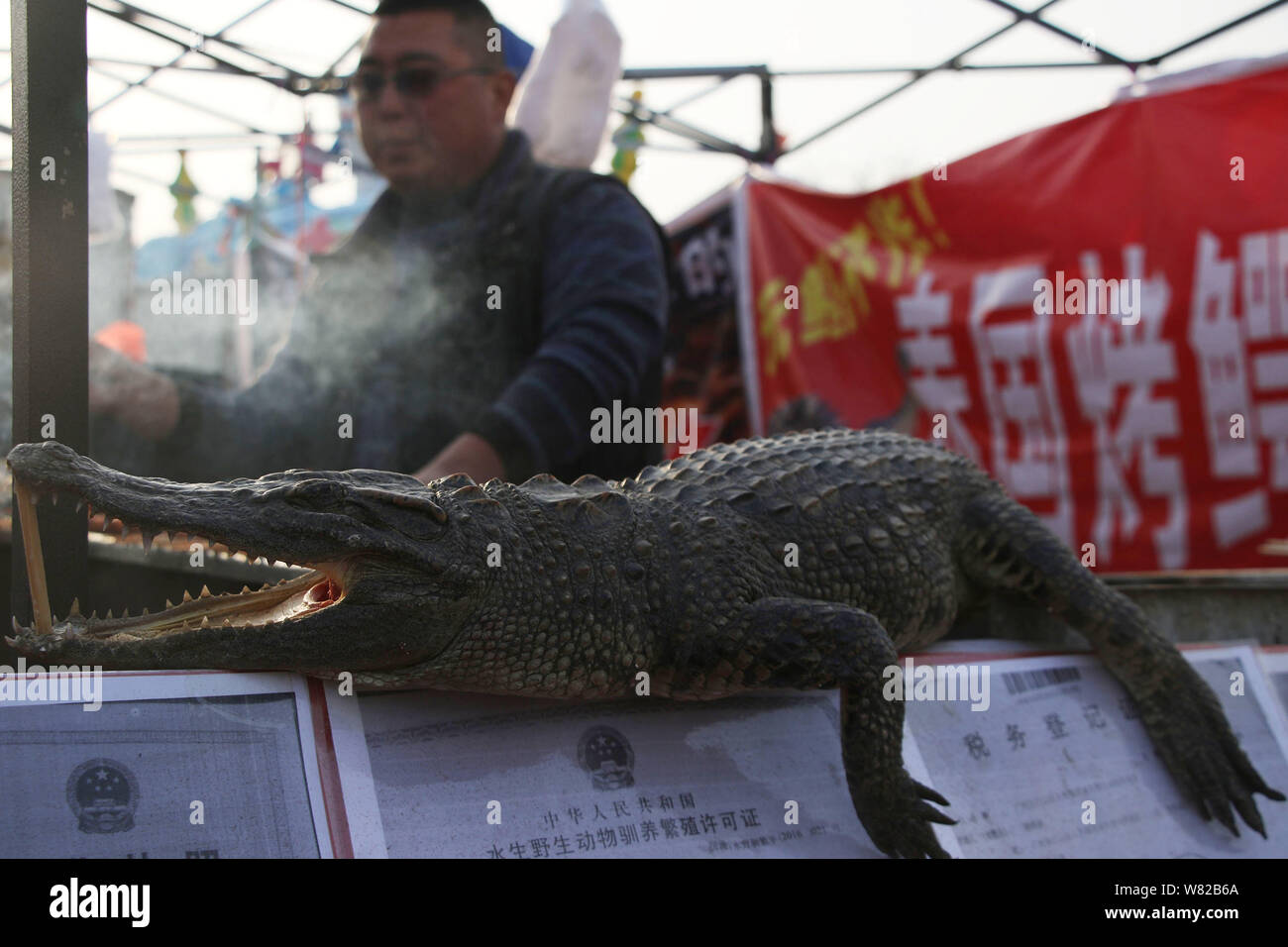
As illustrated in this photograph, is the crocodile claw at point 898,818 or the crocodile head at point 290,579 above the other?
the crocodile head at point 290,579

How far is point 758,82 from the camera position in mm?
5570

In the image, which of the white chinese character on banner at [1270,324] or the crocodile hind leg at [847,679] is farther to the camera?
the white chinese character on banner at [1270,324]

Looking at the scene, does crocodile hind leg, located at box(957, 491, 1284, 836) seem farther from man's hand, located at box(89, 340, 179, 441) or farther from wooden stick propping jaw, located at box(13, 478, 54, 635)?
man's hand, located at box(89, 340, 179, 441)

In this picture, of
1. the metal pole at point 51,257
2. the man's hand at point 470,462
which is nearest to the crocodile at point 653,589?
the metal pole at point 51,257

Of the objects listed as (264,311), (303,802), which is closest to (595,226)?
(303,802)

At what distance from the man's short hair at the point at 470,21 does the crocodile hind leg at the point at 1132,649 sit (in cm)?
210

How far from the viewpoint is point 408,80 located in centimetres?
312

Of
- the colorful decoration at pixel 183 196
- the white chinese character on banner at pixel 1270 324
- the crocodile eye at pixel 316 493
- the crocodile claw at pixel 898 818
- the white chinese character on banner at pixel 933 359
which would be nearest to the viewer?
the crocodile eye at pixel 316 493

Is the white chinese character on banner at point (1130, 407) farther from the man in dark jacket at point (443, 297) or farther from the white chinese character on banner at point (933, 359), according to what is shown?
the man in dark jacket at point (443, 297)

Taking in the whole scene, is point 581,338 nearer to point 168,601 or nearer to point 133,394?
point 133,394

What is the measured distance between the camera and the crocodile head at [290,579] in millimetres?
1302
